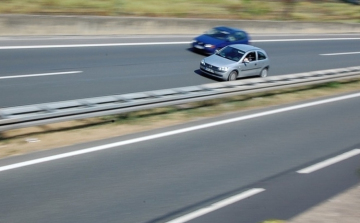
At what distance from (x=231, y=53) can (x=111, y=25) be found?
22.0ft

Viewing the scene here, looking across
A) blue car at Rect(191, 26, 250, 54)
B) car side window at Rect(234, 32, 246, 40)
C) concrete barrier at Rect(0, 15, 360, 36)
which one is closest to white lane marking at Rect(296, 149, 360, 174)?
blue car at Rect(191, 26, 250, 54)

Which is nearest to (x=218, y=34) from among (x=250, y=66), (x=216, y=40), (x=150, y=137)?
(x=216, y=40)

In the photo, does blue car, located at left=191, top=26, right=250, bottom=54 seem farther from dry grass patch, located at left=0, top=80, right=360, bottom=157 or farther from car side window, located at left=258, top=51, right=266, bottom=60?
dry grass patch, located at left=0, top=80, right=360, bottom=157

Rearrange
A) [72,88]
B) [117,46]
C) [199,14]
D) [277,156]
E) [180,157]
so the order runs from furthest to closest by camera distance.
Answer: [199,14]
[117,46]
[72,88]
[277,156]
[180,157]

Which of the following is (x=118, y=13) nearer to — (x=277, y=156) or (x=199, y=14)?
(x=199, y=14)

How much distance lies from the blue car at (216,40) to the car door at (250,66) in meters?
2.86

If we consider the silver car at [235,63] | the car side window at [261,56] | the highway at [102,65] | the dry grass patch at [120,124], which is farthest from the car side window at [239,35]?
the dry grass patch at [120,124]

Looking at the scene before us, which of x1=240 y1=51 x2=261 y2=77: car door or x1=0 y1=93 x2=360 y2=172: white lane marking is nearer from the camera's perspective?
x1=0 y1=93 x2=360 y2=172: white lane marking

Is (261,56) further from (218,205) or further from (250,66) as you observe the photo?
(218,205)

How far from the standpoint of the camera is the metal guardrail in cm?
1069

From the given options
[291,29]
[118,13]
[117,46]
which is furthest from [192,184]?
[291,29]

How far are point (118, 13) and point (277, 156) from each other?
57.5 ft

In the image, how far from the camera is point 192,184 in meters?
9.18

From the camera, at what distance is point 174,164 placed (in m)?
10.1
